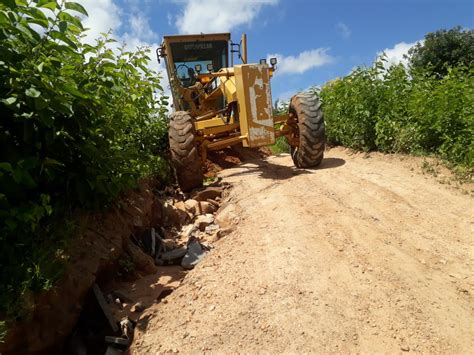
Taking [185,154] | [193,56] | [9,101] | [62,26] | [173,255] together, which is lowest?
[173,255]

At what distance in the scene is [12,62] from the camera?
2033 millimetres

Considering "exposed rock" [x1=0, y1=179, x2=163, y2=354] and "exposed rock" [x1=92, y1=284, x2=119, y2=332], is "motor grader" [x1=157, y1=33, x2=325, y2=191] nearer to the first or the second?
"exposed rock" [x1=0, y1=179, x2=163, y2=354]

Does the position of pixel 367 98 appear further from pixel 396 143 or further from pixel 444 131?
pixel 444 131

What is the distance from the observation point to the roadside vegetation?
5.30 metres

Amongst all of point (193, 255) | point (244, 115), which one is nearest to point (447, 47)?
point (244, 115)

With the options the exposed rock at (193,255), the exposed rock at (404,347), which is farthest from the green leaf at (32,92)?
the exposed rock at (404,347)

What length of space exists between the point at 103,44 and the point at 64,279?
175 centimetres

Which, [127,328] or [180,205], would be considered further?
[180,205]

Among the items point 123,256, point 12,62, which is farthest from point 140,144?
point 12,62

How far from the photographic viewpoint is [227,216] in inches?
181

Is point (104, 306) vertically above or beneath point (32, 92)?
beneath

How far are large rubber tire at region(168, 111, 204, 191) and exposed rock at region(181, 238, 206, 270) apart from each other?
1.69 m

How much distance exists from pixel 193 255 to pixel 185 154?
199cm

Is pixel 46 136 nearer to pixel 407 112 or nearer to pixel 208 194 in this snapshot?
pixel 208 194
